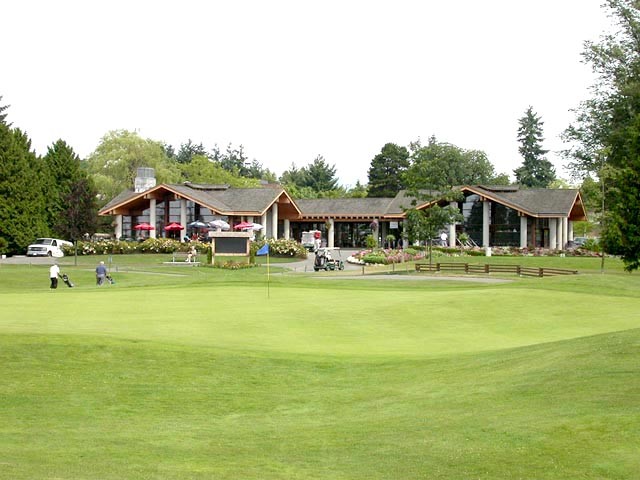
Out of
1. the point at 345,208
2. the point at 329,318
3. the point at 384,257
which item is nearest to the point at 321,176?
the point at 345,208

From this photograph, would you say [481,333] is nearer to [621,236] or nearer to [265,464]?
[621,236]

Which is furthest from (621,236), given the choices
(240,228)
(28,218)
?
(28,218)

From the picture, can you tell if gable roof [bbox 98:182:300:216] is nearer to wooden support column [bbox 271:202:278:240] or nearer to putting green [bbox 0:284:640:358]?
wooden support column [bbox 271:202:278:240]

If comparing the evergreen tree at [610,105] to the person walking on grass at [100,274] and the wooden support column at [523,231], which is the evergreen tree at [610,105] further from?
the person walking on grass at [100,274]

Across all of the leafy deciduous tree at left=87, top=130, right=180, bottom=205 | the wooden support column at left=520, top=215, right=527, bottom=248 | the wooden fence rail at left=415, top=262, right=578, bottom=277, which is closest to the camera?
the wooden fence rail at left=415, top=262, right=578, bottom=277

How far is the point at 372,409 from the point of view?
14.0m

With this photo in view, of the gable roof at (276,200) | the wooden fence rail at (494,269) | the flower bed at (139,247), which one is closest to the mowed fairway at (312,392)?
the wooden fence rail at (494,269)

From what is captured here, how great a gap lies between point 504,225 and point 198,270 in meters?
37.9

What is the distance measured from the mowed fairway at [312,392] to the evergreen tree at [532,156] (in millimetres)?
116143

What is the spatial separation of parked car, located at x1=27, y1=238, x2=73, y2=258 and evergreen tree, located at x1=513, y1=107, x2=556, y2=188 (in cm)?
8809

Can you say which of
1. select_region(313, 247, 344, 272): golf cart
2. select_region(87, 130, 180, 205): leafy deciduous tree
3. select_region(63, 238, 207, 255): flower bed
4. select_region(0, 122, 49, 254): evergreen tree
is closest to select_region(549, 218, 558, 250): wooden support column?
select_region(313, 247, 344, 272): golf cart

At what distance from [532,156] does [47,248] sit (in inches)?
3676

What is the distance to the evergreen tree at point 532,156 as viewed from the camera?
463 ft

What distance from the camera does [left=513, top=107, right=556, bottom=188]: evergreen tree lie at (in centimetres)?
14112
